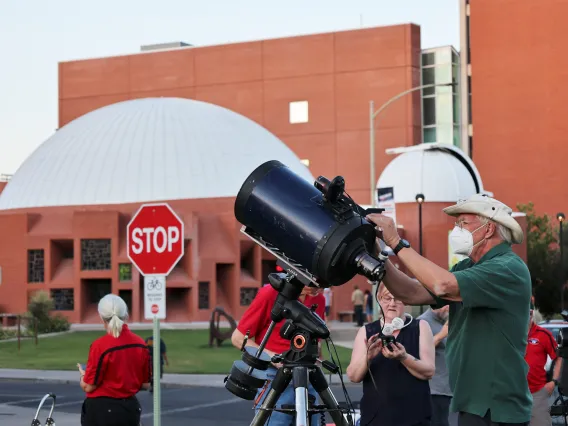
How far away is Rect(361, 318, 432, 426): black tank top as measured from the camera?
751cm

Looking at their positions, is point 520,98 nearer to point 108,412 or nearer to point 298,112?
point 298,112

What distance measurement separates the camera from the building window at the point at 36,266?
55.8 meters

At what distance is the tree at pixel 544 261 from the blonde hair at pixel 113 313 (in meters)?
47.4

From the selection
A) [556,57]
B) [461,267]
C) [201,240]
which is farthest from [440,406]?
[556,57]

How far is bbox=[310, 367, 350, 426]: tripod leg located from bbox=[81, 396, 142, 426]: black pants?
10.7 ft

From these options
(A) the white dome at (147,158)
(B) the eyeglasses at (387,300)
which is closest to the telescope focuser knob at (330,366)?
(B) the eyeglasses at (387,300)

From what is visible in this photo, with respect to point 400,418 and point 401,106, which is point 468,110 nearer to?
point 401,106

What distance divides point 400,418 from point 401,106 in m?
68.8

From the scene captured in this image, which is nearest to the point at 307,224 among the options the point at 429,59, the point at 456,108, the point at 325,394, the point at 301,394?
the point at 301,394

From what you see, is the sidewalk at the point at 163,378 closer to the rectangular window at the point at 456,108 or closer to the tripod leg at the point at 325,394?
the tripod leg at the point at 325,394

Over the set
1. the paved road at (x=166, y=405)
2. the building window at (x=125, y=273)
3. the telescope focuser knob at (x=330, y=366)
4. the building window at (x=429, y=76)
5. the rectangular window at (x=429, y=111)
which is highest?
the building window at (x=429, y=76)

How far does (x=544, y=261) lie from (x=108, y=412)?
5574 cm

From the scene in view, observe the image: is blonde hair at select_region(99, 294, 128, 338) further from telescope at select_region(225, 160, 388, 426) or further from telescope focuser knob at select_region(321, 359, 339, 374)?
telescope focuser knob at select_region(321, 359, 339, 374)

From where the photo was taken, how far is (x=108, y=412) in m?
8.88
